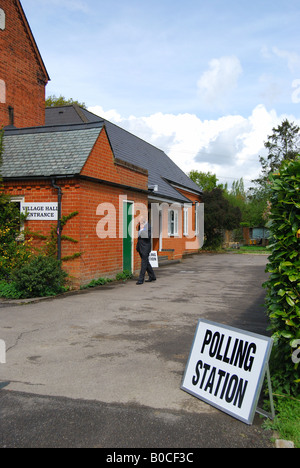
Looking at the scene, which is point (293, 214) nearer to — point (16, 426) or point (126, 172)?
point (16, 426)

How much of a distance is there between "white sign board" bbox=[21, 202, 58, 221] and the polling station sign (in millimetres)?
7436

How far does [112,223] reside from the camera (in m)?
12.9

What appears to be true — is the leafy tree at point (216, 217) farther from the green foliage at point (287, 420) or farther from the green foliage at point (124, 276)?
the green foliage at point (287, 420)

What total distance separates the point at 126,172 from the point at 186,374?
10516mm

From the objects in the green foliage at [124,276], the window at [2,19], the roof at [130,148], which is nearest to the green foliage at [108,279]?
the green foliage at [124,276]

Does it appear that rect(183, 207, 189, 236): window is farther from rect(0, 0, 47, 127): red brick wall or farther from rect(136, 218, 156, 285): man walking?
rect(136, 218, 156, 285): man walking

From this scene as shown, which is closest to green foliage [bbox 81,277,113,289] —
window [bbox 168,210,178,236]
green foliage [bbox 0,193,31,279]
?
green foliage [bbox 0,193,31,279]

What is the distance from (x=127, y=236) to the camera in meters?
14.1

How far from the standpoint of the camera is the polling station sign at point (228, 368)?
3.64 meters

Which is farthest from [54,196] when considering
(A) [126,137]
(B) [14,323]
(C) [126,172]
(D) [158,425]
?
(A) [126,137]

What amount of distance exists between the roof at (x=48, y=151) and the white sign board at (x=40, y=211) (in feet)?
2.71

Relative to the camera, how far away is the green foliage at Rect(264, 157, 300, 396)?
3.77 meters

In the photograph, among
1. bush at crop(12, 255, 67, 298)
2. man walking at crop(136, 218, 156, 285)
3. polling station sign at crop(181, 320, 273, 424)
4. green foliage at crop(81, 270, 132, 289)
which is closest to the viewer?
polling station sign at crop(181, 320, 273, 424)

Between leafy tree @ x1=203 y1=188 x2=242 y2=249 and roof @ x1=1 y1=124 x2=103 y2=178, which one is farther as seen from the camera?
leafy tree @ x1=203 y1=188 x2=242 y2=249
